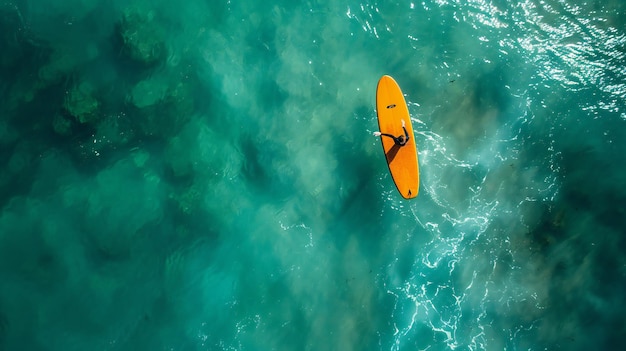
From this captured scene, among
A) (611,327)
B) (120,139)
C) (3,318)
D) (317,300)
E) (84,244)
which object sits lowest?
(611,327)

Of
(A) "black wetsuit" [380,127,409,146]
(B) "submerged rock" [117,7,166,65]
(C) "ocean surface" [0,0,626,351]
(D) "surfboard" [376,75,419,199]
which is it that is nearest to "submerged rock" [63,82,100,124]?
(C) "ocean surface" [0,0,626,351]

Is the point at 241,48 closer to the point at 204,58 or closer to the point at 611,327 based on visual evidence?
the point at 204,58

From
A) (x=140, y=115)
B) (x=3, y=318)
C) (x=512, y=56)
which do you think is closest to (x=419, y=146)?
(x=512, y=56)

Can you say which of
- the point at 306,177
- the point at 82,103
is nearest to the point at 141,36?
the point at 82,103

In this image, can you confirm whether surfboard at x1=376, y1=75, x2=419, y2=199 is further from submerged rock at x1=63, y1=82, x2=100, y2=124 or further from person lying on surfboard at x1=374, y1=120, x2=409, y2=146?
submerged rock at x1=63, y1=82, x2=100, y2=124

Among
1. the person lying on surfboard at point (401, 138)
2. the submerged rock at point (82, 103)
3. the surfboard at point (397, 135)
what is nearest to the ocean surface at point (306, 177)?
the submerged rock at point (82, 103)
